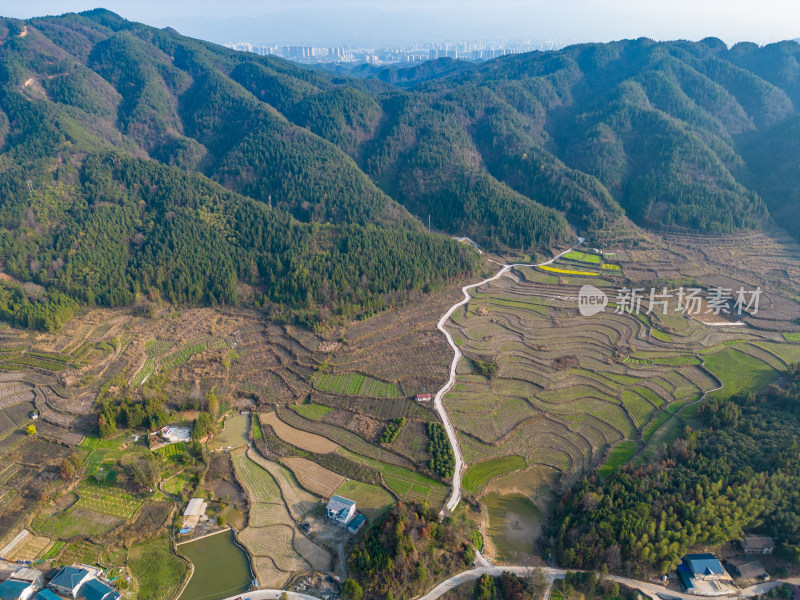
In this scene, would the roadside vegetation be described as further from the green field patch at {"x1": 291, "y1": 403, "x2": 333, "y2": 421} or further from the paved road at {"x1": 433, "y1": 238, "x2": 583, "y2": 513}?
the green field patch at {"x1": 291, "y1": 403, "x2": 333, "y2": 421}

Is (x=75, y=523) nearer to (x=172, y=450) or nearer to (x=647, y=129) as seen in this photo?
(x=172, y=450)

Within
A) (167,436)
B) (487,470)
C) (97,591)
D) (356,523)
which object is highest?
(167,436)

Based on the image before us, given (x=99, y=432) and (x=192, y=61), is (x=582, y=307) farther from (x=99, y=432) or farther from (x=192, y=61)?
(x=192, y=61)

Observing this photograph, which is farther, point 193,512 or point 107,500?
point 107,500

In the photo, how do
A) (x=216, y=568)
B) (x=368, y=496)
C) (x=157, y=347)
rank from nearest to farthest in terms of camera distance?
(x=216, y=568)
(x=368, y=496)
(x=157, y=347)

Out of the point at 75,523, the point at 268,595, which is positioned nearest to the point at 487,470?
the point at 268,595

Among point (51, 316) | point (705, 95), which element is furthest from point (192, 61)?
point (705, 95)

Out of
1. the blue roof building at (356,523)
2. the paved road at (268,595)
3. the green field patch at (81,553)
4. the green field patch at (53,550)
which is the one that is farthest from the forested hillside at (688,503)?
the green field patch at (53,550)
